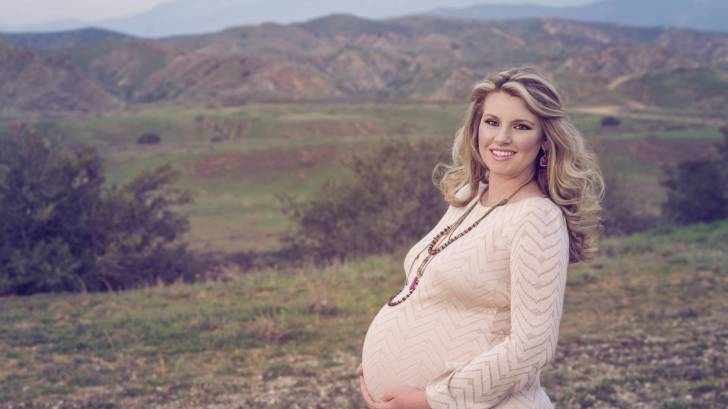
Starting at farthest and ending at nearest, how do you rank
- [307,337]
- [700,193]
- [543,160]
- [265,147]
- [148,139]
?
[148,139] → [265,147] → [700,193] → [307,337] → [543,160]

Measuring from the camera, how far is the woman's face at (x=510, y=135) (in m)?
2.23

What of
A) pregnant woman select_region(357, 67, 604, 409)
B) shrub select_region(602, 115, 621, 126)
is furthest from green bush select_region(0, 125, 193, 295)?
shrub select_region(602, 115, 621, 126)

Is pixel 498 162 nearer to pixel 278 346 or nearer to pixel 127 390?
pixel 127 390

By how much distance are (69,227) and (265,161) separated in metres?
24.0

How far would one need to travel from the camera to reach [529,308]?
2080mm

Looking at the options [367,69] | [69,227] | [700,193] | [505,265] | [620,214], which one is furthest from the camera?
[367,69]

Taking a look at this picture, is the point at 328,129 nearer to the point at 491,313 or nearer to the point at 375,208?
the point at 375,208

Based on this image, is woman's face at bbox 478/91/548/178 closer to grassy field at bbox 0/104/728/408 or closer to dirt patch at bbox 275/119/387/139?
grassy field at bbox 0/104/728/408

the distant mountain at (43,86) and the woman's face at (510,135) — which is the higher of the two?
the woman's face at (510,135)

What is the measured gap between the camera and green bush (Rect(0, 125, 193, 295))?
38.3 ft

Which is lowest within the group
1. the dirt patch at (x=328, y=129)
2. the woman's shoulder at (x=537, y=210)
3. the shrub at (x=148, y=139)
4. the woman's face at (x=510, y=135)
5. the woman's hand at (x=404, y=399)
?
the shrub at (x=148, y=139)

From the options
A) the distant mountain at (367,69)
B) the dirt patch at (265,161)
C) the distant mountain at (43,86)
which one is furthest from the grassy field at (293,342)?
the distant mountain at (43,86)

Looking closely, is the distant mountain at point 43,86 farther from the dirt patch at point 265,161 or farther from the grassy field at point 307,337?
the grassy field at point 307,337

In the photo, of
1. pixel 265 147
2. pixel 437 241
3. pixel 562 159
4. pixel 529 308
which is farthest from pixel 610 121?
pixel 529 308
